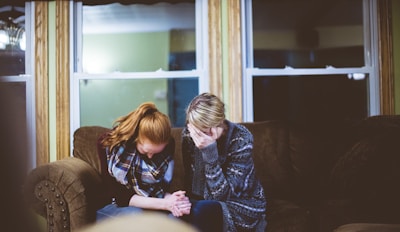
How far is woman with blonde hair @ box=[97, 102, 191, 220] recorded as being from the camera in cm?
191

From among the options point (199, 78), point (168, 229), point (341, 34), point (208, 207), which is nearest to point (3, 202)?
point (168, 229)

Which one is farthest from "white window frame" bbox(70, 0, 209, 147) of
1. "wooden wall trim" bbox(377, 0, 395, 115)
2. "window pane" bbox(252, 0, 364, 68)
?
"wooden wall trim" bbox(377, 0, 395, 115)

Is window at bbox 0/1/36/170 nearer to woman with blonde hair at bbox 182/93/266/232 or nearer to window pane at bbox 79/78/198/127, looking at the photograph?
window pane at bbox 79/78/198/127

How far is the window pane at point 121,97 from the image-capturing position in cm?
331

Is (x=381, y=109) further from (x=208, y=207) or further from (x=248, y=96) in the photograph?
(x=208, y=207)

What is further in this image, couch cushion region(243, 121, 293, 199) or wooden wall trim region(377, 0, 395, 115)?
wooden wall trim region(377, 0, 395, 115)

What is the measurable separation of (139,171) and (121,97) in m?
1.63

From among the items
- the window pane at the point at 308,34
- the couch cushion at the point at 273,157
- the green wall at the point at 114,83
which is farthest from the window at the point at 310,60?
the green wall at the point at 114,83

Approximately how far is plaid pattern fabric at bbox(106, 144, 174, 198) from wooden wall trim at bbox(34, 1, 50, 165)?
1400 mm

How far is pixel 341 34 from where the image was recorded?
352 cm

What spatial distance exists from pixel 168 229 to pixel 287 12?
2.56 m

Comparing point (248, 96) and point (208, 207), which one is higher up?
point (248, 96)

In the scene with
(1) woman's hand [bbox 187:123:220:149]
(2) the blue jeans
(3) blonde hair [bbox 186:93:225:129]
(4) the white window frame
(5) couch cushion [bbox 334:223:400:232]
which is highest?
(4) the white window frame

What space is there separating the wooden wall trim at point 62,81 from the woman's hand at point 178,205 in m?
1.59
